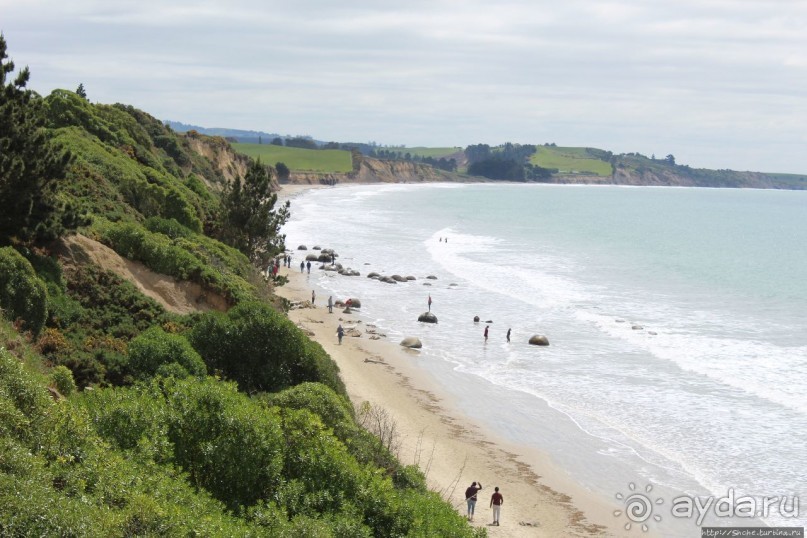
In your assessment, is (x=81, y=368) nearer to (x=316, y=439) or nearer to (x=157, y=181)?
(x=316, y=439)

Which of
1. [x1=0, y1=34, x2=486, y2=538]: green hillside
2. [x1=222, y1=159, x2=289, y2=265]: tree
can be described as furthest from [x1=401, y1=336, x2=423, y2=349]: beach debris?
[x1=0, y1=34, x2=486, y2=538]: green hillside

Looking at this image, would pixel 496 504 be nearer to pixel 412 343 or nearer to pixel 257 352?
pixel 257 352

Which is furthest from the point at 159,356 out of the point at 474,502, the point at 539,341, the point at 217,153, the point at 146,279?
the point at 217,153

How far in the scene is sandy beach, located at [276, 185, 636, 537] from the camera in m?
22.4

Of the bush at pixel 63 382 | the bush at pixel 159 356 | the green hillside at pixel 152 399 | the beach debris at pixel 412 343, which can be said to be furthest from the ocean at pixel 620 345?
the bush at pixel 63 382

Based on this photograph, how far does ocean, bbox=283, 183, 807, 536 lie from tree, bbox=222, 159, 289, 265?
328 inches

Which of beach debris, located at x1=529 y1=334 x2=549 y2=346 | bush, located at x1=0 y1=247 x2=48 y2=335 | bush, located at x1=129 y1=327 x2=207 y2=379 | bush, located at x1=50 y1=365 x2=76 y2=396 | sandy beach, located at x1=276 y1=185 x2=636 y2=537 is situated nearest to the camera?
bush, located at x1=50 y1=365 x2=76 y2=396

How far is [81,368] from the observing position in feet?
68.7

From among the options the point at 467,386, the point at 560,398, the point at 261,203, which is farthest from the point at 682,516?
the point at 261,203

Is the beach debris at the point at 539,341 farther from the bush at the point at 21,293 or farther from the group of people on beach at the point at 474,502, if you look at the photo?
the bush at the point at 21,293

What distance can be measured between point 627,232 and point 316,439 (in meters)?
101

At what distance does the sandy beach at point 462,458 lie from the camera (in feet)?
73.4

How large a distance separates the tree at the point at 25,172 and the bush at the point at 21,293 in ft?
7.55

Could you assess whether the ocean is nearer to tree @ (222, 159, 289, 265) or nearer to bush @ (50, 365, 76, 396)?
tree @ (222, 159, 289, 265)
